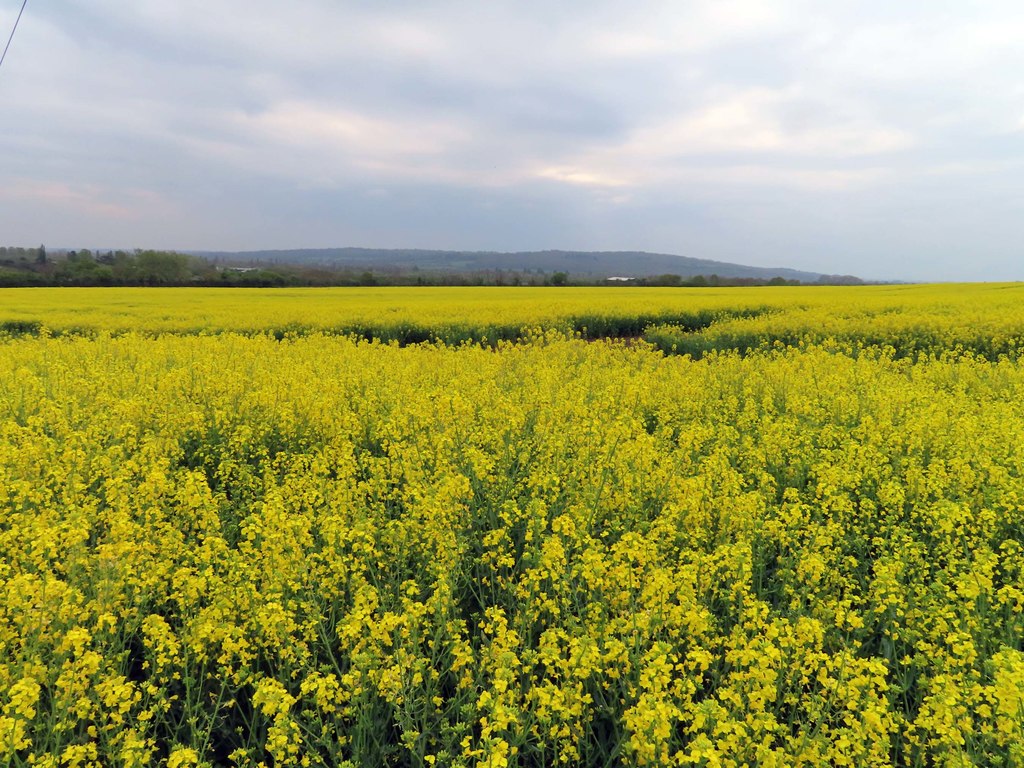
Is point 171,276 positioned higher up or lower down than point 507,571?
higher up

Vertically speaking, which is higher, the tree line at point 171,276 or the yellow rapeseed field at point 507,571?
the tree line at point 171,276

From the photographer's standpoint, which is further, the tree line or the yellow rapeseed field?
the tree line

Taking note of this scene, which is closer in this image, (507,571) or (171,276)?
(507,571)

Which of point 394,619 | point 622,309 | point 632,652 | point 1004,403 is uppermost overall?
point 622,309

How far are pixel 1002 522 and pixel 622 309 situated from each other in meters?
18.9

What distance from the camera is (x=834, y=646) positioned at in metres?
3.00

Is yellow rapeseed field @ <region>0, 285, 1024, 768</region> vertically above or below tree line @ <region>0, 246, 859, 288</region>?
below

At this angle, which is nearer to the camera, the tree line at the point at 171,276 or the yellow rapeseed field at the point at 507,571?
the yellow rapeseed field at the point at 507,571

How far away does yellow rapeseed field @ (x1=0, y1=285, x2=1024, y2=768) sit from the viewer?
229 centimetres

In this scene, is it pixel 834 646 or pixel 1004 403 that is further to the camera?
pixel 1004 403

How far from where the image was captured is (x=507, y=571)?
381 cm

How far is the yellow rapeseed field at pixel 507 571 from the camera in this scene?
7.52 feet

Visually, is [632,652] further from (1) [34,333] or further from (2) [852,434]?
(1) [34,333]

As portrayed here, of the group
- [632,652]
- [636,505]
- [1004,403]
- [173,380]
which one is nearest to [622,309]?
[1004,403]
